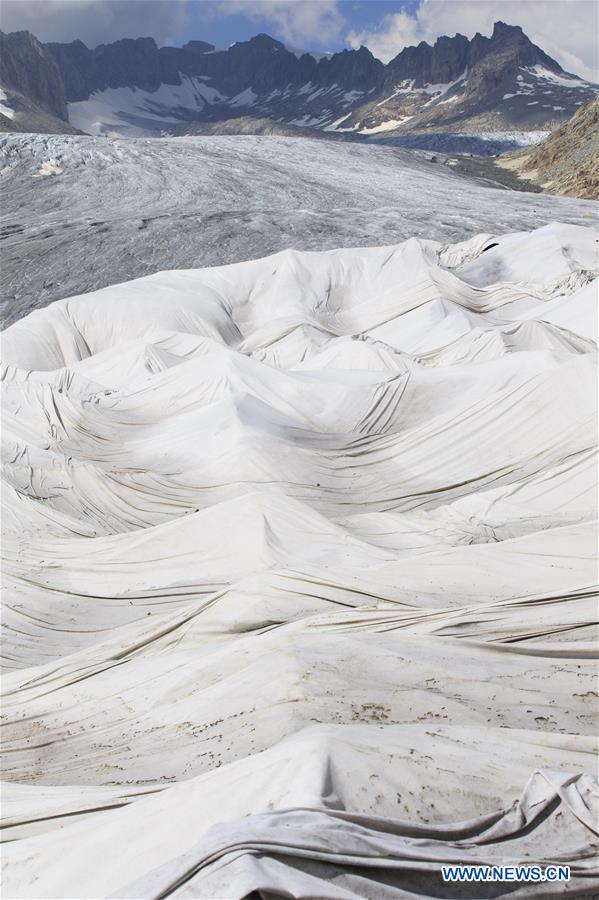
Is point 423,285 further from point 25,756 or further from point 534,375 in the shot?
point 25,756

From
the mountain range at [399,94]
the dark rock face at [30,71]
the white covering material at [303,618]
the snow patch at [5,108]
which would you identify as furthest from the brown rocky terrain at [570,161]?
the dark rock face at [30,71]

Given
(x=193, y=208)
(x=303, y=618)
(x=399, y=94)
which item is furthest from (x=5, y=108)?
(x=303, y=618)

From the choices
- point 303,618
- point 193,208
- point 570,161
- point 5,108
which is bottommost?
point 303,618

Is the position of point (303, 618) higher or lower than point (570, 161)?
lower

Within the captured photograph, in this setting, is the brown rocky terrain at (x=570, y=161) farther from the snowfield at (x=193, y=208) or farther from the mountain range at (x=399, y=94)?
the mountain range at (x=399, y=94)

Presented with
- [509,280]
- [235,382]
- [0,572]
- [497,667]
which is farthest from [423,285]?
[497,667]

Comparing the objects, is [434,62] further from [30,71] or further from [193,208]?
[193,208]
